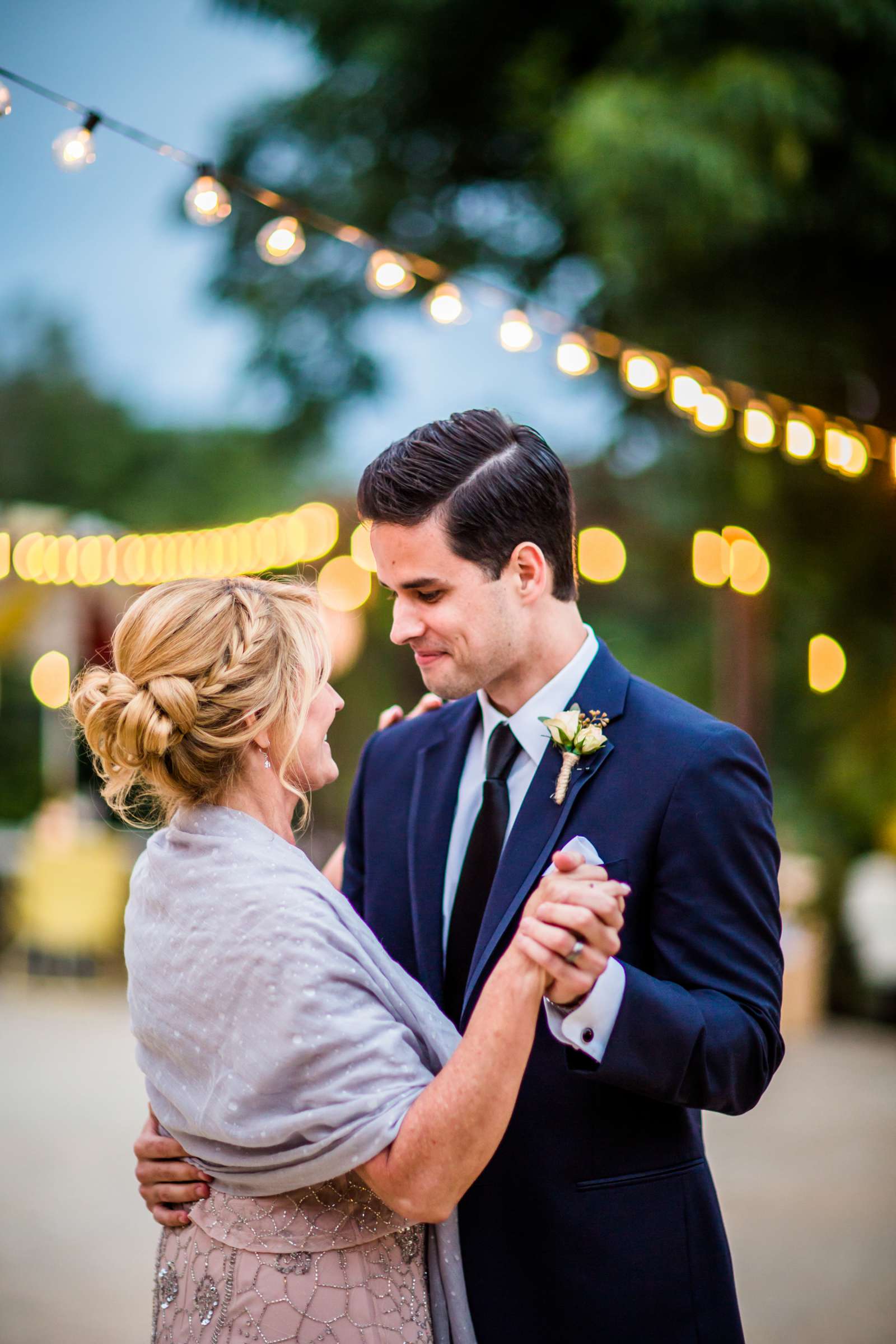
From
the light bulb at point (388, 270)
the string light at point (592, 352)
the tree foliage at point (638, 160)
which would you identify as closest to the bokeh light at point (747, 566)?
the tree foliage at point (638, 160)

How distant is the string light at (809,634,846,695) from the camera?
19.2 feet

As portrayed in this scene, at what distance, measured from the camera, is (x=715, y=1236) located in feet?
5.02

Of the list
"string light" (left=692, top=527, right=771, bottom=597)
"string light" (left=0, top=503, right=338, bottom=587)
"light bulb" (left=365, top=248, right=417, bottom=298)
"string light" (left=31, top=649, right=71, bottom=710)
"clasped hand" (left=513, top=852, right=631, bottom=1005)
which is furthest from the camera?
"string light" (left=31, top=649, right=71, bottom=710)

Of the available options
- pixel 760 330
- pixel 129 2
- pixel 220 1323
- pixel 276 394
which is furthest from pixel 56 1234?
pixel 129 2

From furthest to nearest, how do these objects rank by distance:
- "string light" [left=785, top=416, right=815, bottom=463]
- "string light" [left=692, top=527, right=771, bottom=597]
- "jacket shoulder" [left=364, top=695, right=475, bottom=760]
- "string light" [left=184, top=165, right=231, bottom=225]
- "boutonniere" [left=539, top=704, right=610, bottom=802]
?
"string light" [left=692, top=527, right=771, bottom=597]
"string light" [left=785, top=416, right=815, bottom=463]
"string light" [left=184, top=165, right=231, bottom=225]
"jacket shoulder" [left=364, top=695, right=475, bottom=760]
"boutonniere" [left=539, top=704, right=610, bottom=802]

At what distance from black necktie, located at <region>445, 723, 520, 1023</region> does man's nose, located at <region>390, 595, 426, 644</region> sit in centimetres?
22

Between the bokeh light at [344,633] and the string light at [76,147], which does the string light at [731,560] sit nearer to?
the bokeh light at [344,633]

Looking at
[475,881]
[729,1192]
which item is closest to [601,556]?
[729,1192]

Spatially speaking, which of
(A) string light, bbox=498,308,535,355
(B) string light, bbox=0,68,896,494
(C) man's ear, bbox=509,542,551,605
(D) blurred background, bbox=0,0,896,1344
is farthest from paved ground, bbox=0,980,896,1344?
(A) string light, bbox=498,308,535,355

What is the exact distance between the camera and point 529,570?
170 centimetres

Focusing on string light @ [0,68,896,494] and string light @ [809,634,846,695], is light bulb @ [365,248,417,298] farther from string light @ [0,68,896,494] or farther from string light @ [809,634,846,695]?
string light @ [809,634,846,695]

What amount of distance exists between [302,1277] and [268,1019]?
1.08 feet

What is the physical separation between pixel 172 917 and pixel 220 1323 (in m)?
0.47

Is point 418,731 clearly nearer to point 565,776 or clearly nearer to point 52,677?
point 565,776
